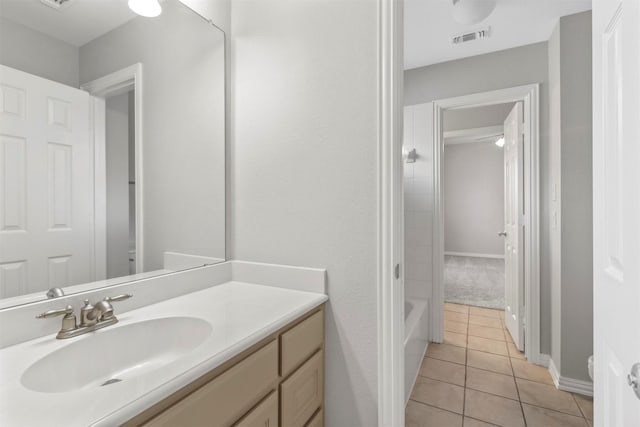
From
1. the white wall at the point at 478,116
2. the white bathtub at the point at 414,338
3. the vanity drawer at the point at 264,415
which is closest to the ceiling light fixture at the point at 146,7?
the vanity drawer at the point at 264,415

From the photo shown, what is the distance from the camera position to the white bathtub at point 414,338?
6.08ft

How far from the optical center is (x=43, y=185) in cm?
89

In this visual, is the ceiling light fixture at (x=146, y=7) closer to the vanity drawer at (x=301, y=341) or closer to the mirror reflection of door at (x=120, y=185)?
the mirror reflection of door at (x=120, y=185)

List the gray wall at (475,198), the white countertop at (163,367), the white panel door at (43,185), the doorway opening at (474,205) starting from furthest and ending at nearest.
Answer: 1. the gray wall at (475,198)
2. the doorway opening at (474,205)
3. the white panel door at (43,185)
4. the white countertop at (163,367)

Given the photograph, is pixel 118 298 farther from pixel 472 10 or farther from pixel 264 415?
pixel 472 10

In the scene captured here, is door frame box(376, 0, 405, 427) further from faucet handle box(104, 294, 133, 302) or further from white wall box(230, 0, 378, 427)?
faucet handle box(104, 294, 133, 302)

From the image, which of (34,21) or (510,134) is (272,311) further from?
(510,134)

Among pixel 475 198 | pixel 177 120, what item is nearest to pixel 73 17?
pixel 177 120

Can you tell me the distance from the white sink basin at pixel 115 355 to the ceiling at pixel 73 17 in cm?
91

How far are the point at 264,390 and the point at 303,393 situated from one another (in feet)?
0.86
